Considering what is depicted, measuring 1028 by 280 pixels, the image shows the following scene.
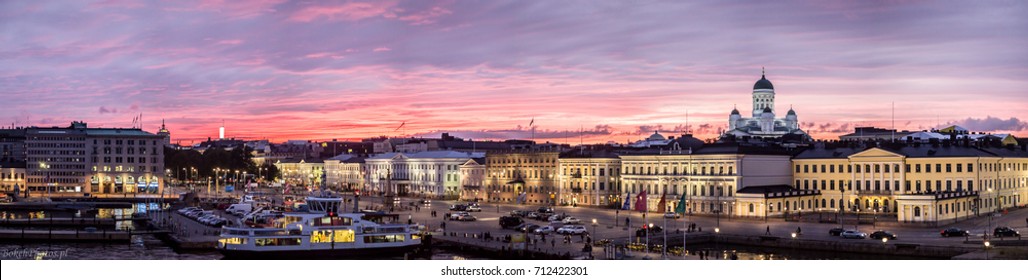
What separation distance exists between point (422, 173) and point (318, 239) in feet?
189

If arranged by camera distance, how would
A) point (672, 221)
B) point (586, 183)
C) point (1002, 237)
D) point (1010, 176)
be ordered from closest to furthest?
point (1002, 237)
point (672, 221)
point (1010, 176)
point (586, 183)

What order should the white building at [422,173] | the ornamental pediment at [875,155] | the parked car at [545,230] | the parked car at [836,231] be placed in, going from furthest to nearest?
the white building at [422,173]
the ornamental pediment at [875,155]
the parked car at [545,230]
the parked car at [836,231]

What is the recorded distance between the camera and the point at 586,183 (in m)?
71.3

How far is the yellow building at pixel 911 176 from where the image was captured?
54.2 m

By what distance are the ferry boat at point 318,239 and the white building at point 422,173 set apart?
44494mm

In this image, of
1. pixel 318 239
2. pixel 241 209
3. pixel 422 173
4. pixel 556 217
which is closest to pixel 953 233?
pixel 556 217

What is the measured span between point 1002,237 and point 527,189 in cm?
4243

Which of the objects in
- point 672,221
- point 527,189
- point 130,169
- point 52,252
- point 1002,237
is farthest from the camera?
point 130,169

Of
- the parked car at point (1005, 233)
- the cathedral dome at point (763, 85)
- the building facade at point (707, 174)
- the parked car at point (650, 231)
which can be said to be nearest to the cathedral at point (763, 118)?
the cathedral dome at point (763, 85)

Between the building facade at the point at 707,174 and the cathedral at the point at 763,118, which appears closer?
the building facade at the point at 707,174

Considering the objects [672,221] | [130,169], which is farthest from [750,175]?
[130,169]

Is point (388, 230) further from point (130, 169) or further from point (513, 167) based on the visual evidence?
point (130, 169)

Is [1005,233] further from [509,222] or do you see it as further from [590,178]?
[590,178]

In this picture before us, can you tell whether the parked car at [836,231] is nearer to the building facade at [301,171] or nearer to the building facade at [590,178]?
the building facade at [590,178]
